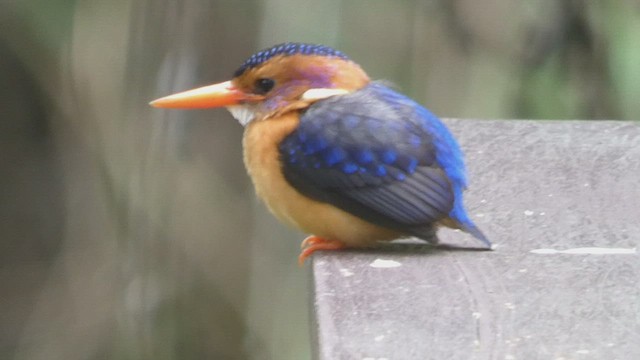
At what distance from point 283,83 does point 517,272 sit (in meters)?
0.70

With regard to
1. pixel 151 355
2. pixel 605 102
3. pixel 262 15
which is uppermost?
pixel 262 15

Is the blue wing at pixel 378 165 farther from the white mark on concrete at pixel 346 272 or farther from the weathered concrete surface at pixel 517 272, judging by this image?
the white mark on concrete at pixel 346 272

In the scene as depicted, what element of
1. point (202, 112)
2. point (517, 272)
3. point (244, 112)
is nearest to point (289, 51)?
point (244, 112)

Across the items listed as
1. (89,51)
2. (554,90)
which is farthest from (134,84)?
(554,90)

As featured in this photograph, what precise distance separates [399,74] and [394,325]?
253 centimetres

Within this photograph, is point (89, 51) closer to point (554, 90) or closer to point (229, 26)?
point (229, 26)

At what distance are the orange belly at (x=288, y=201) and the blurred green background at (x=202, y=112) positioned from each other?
1.62 m

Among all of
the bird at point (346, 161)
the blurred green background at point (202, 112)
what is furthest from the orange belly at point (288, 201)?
the blurred green background at point (202, 112)

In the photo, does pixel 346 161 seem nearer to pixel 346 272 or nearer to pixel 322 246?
pixel 322 246

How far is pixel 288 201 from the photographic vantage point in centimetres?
255

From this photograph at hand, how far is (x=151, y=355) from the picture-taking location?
4.68 m

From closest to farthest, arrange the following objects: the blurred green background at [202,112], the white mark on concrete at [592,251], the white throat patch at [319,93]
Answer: the white mark on concrete at [592,251], the white throat patch at [319,93], the blurred green background at [202,112]

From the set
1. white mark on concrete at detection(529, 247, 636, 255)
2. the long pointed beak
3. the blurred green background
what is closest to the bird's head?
the long pointed beak

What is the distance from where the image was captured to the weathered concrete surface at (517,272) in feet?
6.23
